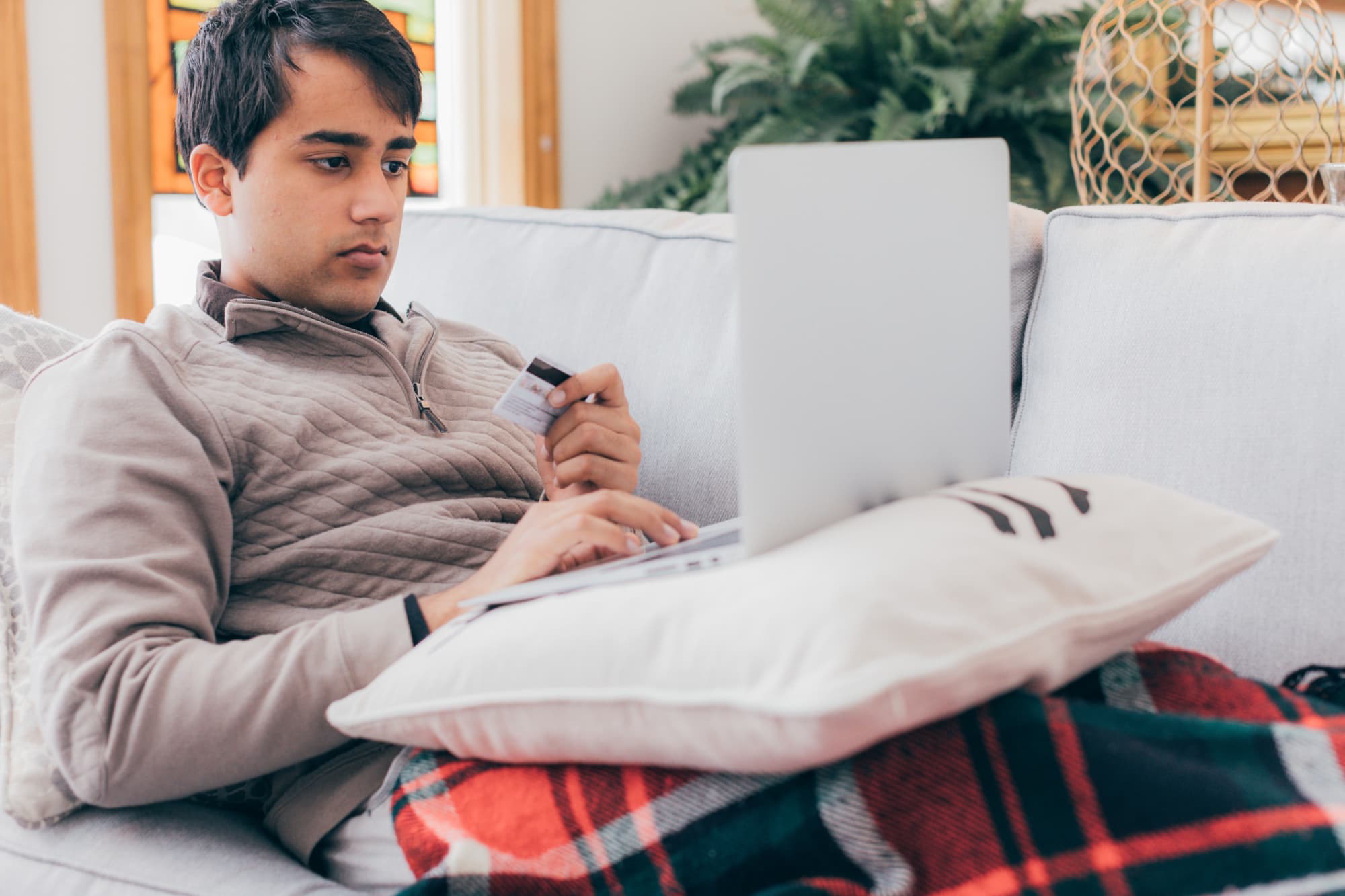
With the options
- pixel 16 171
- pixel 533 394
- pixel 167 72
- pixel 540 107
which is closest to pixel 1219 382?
pixel 533 394

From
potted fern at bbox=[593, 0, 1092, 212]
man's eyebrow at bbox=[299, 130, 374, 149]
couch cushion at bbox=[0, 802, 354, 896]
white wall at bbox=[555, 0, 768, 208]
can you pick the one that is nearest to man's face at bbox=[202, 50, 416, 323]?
man's eyebrow at bbox=[299, 130, 374, 149]

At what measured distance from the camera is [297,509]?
98 cm

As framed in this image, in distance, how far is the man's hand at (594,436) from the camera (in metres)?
1.01

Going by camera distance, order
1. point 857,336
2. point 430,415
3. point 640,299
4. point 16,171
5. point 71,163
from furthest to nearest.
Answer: point 71,163 < point 16,171 < point 640,299 < point 430,415 < point 857,336

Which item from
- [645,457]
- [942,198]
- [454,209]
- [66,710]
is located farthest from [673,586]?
[454,209]

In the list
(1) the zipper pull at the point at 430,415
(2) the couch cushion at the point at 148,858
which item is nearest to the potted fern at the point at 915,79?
(1) the zipper pull at the point at 430,415

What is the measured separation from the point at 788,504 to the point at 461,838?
0.91 ft

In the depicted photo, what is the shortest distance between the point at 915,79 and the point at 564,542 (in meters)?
2.35

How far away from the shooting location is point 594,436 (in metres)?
1.02

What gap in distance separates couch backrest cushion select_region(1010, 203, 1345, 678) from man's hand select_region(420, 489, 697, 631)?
0.45 meters

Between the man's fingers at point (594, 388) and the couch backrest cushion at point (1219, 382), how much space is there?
1.36ft

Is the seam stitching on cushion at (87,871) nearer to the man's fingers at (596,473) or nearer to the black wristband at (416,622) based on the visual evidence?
the black wristband at (416,622)

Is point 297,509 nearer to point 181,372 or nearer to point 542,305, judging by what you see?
point 181,372

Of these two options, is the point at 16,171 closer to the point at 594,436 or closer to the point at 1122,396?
the point at 594,436
